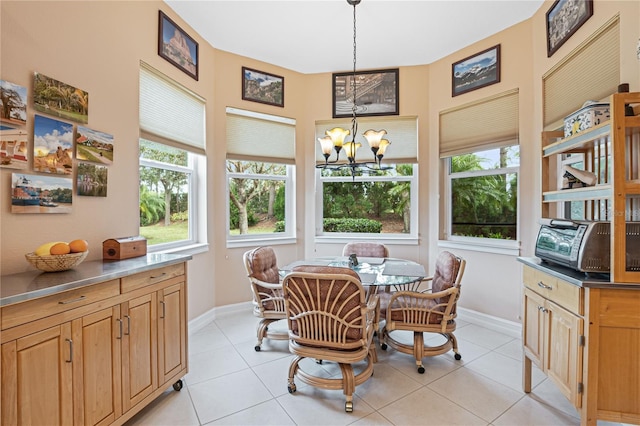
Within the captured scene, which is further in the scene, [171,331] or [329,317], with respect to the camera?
[171,331]

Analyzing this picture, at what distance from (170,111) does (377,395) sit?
126 inches

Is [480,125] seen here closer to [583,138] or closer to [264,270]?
[583,138]

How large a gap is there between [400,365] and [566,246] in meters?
1.59

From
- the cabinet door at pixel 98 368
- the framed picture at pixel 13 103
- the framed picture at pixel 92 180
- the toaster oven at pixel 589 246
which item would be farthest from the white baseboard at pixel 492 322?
the framed picture at pixel 13 103

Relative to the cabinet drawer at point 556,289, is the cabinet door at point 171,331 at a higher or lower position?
lower

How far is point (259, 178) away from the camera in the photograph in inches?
154

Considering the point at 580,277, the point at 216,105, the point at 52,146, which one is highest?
the point at 216,105

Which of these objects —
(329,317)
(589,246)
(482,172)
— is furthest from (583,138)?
(329,317)

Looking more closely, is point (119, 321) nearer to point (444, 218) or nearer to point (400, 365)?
point (400, 365)

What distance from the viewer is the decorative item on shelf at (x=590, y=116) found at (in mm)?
1711

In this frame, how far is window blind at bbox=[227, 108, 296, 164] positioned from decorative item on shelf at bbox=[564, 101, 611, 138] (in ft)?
9.86

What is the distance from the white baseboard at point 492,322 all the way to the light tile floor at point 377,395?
39 cm

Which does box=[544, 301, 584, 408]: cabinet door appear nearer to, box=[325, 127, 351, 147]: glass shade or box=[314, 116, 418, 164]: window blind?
box=[325, 127, 351, 147]: glass shade

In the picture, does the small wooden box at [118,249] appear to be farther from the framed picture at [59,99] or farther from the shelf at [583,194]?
the shelf at [583,194]
